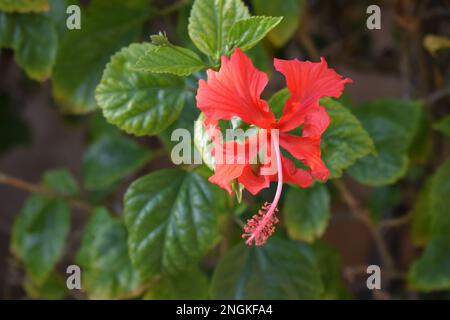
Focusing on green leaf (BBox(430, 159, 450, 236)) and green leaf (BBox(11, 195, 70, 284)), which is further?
green leaf (BBox(11, 195, 70, 284))

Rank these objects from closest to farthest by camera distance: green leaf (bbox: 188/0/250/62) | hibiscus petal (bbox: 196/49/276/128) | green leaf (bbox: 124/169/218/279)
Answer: hibiscus petal (bbox: 196/49/276/128)
green leaf (bbox: 188/0/250/62)
green leaf (bbox: 124/169/218/279)

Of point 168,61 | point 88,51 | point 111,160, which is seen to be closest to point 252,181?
point 168,61

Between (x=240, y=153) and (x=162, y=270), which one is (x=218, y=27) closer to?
(x=240, y=153)

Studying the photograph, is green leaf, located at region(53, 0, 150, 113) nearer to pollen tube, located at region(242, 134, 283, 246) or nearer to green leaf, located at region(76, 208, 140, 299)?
green leaf, located at region(76, 208, 140, 299)

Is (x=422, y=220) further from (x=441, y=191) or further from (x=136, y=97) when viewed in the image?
(x=136, y=97)

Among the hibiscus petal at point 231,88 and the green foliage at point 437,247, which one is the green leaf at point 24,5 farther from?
the green foliage at point 437,247

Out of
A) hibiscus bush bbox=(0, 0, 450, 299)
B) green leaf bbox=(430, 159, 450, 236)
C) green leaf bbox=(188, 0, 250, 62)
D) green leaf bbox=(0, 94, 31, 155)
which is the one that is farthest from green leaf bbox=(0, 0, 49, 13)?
green leaf bbox=(0, 94, 31, 155)
